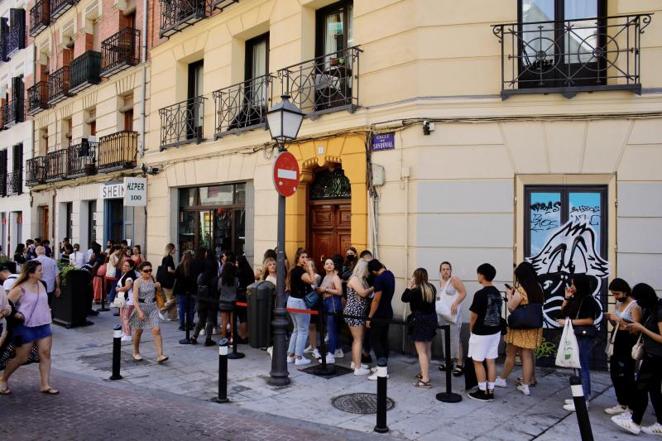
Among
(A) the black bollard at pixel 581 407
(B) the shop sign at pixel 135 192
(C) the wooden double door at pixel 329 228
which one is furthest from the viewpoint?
(B) the shop sign at pixel 135 192

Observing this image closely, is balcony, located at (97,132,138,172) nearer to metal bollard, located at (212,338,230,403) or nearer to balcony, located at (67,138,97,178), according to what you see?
balcony, located at (67,138,97,178)

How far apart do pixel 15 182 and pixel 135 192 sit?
14344 millimetres

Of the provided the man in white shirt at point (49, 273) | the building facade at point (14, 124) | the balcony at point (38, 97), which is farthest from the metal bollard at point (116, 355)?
the building facade at point (14, 124)

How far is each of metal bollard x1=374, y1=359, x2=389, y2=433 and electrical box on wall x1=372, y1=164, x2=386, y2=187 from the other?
4464 millimetres

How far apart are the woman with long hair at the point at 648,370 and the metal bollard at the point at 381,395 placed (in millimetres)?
2676

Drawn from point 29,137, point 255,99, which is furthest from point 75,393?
point 29,137

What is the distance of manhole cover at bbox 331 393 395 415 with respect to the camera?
641 centimetres

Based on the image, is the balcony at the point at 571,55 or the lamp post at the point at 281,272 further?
the balcony at the point at 571,55

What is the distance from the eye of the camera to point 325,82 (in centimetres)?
1074

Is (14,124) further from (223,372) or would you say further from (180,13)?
(223,372)

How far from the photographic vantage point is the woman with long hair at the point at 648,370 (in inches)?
221

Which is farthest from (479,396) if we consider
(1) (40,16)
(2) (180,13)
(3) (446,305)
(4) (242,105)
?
(1) (40,16)

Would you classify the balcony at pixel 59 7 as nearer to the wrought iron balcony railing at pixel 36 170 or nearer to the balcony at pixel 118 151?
the wrought iron balcony railing at pixel 36 170

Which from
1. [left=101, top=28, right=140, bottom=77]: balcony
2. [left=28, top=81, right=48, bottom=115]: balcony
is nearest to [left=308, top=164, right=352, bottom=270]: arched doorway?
[left=101, top=28, right=140, bottom=77]: balcony
